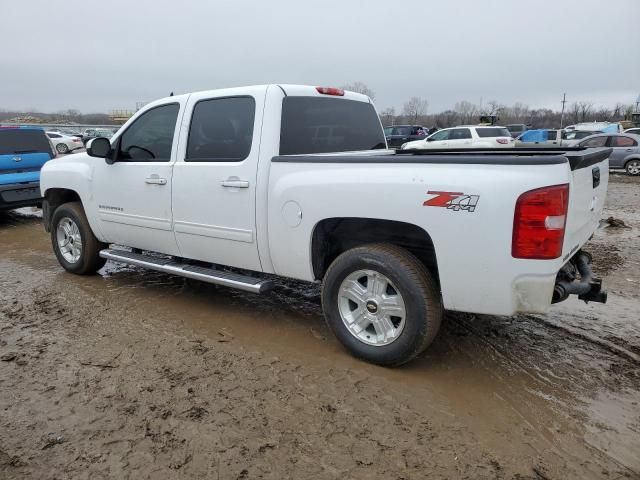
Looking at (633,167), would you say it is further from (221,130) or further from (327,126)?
(221,130)

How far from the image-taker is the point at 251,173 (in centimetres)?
389

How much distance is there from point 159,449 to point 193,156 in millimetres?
2552

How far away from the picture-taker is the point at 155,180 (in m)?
4.59

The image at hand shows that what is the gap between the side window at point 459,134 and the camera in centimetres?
2095

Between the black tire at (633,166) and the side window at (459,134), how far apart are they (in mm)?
6060

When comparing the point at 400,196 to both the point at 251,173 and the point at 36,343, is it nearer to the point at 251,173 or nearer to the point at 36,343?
the point at 251,173

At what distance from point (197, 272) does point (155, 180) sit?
96 cm

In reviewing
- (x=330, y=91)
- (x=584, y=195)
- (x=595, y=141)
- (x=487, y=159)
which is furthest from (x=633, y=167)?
(x=487, y=159)

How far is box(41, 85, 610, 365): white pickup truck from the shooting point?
2.88 m

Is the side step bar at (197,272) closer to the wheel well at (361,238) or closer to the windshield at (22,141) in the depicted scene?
the wheel well at (361,238)

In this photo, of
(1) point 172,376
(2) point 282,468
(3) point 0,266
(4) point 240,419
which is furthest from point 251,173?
(3) point 0,266

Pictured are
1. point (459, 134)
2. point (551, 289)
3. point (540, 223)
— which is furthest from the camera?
point (459, 134)

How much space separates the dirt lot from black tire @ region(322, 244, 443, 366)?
0.50 feet

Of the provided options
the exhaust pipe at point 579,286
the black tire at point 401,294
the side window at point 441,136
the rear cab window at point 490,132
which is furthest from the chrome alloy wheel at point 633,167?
the black tire at point 401,294
